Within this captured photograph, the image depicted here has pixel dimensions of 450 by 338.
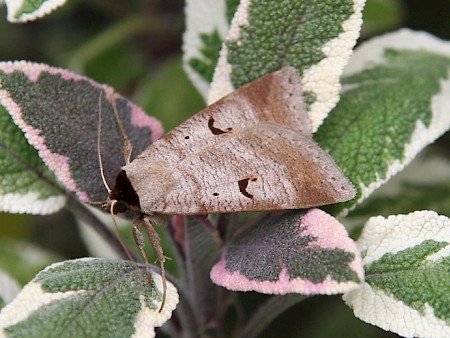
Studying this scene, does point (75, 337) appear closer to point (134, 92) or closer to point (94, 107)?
point (94, 107)

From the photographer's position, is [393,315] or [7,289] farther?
[7,289]

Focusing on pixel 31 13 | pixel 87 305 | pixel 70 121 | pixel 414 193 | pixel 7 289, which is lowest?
pixel 414 193

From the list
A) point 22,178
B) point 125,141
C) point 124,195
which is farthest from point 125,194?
point 22,178

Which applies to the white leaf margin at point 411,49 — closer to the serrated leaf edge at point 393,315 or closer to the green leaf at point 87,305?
the serrated leaf edge at point 393,315

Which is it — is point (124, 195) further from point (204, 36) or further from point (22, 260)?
point (22, 260)

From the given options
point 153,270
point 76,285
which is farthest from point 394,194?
point 76,285

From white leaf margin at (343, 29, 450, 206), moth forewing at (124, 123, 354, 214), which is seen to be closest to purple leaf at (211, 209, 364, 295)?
moth forewing at (124, 123, 354, 214)

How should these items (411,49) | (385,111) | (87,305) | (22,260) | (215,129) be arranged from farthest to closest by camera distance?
→ (22,260) → (411,49) → (385,111) → (215,129) → (87,305)

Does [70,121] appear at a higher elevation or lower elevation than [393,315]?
higher
